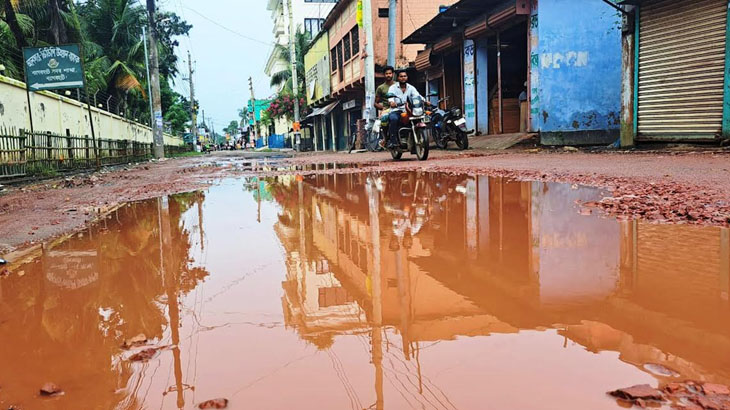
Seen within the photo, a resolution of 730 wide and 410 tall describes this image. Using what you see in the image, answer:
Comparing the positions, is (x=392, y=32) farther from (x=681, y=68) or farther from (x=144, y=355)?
(x=144, y=355)

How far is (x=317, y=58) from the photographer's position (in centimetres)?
3750

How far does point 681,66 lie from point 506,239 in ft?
30.5

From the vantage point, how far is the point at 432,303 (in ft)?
7.30

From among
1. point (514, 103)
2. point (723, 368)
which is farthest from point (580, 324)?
point (514, 103)

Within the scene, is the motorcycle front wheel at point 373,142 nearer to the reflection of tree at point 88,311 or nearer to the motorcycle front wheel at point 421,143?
the motorcycle front wheel at point 421,143

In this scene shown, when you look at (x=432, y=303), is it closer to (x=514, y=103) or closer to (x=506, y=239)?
(x=506, y=239)

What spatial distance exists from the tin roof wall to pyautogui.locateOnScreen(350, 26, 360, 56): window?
6.02 metres

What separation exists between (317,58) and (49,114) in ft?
81.1

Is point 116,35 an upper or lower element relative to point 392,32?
upper

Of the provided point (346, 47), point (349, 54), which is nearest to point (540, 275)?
point (349, 54)

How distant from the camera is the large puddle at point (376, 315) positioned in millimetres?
1544

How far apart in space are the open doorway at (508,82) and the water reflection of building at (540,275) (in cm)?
1277

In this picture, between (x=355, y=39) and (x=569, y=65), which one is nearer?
(x=569, y=65)

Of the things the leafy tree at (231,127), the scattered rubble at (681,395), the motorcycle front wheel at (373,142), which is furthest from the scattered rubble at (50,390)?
the leafy tree at (231,127)
